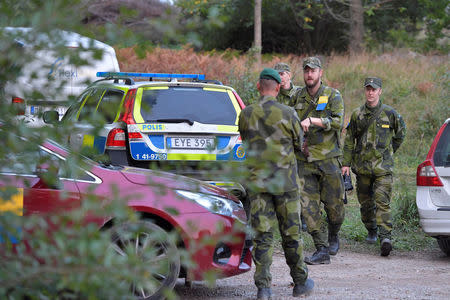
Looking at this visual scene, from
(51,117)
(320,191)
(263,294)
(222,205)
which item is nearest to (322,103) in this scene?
(320,191)

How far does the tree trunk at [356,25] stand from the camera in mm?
23578

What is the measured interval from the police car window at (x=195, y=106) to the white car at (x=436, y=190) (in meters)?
2.11

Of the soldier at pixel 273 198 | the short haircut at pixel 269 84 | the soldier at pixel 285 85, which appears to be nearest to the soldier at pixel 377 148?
the soldier at pixel 285 85

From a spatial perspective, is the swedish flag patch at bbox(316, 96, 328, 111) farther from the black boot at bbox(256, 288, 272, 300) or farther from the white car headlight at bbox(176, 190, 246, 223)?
the black boot at bbox(256, 288, 272, 300)

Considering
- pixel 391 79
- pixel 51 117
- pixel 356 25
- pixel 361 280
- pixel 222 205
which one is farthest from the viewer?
pixel 356 25

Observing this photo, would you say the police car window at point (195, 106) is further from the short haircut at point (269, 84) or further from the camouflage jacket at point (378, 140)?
the short haircut at point (269, 84)

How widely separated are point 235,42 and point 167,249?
26.8 meters

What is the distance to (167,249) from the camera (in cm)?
222

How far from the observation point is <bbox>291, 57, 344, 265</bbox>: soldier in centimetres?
735

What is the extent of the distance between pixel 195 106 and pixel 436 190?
2659mm

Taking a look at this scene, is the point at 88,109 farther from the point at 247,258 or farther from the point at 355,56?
the point at 355,56

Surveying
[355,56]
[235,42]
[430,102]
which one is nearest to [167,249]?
[430,102]

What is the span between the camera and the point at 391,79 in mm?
19078

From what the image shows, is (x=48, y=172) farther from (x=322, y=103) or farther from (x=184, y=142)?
(x=322, y=103)
